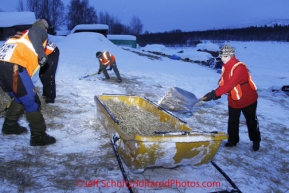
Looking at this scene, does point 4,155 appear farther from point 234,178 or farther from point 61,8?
point 61,8

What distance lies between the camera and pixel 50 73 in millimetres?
6258

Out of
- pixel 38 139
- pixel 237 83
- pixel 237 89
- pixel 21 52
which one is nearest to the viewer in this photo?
Result: pixel 21 52

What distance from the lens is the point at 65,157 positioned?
3.89m

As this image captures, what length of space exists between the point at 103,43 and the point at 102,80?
13603 millimetres

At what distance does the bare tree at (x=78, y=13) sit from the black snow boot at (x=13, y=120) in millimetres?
56158

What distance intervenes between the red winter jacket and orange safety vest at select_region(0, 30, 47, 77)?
2995 mm

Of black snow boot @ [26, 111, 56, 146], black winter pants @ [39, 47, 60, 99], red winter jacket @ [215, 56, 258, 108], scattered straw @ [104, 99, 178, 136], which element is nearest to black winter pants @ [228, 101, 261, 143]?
Result: red winter jacket @ [215, 56, 258, 108]

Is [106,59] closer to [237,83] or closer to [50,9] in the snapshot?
[237,83]

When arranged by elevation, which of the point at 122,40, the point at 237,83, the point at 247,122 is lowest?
the point at 247,122

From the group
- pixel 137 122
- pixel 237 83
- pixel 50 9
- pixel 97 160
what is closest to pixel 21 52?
pixel 97 160

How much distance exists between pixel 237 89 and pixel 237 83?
0.52 ft

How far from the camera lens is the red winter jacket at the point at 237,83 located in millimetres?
4238

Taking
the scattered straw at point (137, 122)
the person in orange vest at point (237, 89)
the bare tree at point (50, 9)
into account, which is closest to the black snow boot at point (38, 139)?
the scattered straw at point (137, 122)

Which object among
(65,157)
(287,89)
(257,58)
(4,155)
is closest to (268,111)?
(287,89)
